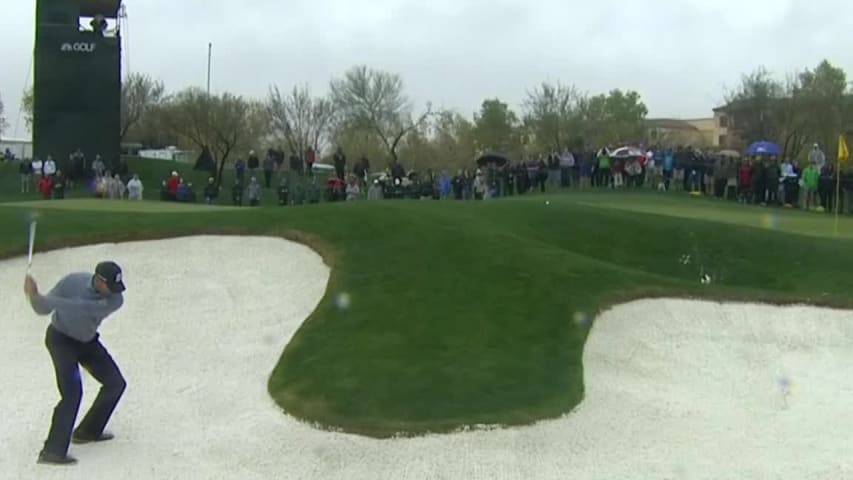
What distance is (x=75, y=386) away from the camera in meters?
10.8

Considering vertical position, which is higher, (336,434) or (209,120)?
(209,120)

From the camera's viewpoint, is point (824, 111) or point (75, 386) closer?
point (75, 386)

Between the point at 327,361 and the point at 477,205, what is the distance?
10.7 m

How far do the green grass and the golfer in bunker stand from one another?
8.46 ft

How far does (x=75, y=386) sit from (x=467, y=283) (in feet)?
23.6

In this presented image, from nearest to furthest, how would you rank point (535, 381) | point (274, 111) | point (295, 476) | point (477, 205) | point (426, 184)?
point (295, 476) → point (535, 381) → point (477, 205) → point (426, 184) → point (274, 111)

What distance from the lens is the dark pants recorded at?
1069 cm

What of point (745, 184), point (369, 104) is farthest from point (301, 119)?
point (745, 184)

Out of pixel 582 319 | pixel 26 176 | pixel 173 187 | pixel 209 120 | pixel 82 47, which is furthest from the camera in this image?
pixel 209 120

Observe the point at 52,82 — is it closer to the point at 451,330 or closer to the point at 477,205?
the point at 477,205

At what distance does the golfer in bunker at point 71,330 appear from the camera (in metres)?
10.7

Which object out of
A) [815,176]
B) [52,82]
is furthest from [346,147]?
[815,176]

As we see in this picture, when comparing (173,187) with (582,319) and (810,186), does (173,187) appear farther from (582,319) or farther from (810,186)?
(582,319)

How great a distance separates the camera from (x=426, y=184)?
136ft
